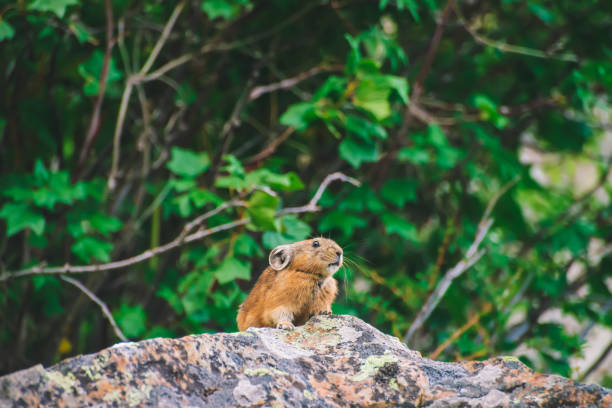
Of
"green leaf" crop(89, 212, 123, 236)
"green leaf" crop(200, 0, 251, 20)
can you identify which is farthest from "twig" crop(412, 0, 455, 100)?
"green leaf" crop(89, 212, 123, 236)

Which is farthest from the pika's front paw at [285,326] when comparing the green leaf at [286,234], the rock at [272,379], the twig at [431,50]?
the twig at [431,50]

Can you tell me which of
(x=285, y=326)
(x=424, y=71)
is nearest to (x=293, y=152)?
(x=424, y=71)

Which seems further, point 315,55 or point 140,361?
point 315,55

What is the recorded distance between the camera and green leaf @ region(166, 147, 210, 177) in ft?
16.0

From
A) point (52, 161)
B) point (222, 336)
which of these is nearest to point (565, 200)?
point (52, 161)

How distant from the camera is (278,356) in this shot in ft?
7.85

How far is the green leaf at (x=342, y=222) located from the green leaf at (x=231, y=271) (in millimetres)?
948

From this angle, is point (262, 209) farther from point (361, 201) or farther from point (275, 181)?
point (361, 201)

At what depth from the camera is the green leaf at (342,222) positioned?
5.14m

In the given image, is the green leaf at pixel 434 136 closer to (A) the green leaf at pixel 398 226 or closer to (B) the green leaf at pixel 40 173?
(A) the green leaf at pixel 398 226

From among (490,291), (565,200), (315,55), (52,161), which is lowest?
(490,291)

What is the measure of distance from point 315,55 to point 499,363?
426 centimetres

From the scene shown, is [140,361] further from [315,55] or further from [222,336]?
[315,55]

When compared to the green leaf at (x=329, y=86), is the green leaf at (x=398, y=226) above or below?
below
